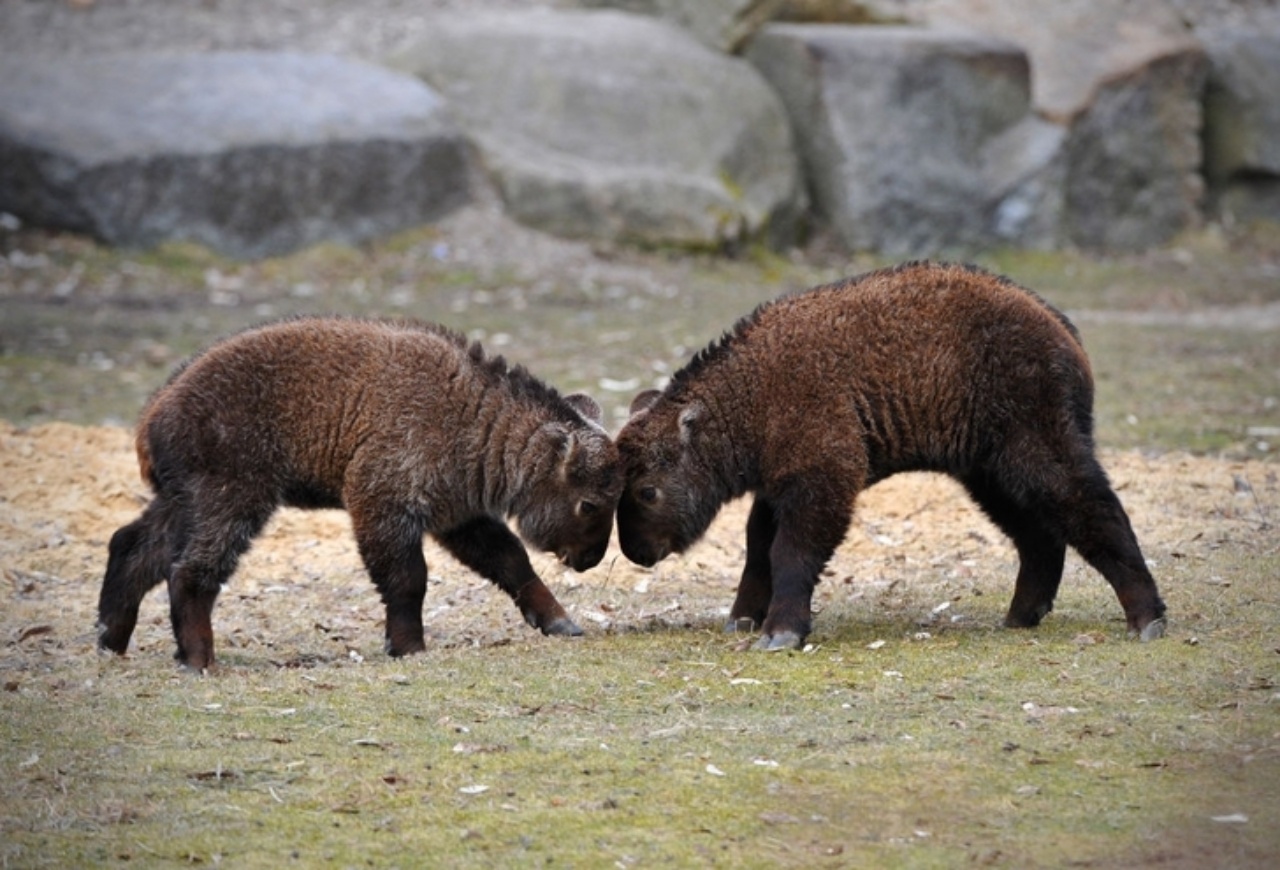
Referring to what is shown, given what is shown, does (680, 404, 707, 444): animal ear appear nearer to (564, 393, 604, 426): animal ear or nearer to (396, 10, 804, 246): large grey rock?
(564, 393, 604, 426): animal ear

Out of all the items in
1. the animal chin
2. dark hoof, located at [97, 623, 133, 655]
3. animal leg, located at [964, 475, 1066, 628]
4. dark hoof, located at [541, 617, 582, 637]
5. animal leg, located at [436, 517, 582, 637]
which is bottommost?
dark hoof, located at [97, 623, 133, 655]

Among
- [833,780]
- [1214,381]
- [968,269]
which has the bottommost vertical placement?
[1214,381]

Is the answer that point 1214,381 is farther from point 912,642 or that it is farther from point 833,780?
point 833,780

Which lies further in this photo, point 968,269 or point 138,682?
point 968,269

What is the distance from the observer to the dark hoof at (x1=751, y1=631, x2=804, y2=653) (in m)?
8.34

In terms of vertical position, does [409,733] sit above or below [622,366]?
above

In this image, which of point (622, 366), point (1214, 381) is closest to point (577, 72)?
point (622, 366)

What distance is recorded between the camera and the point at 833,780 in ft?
20.3

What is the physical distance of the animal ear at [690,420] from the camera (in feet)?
28.8

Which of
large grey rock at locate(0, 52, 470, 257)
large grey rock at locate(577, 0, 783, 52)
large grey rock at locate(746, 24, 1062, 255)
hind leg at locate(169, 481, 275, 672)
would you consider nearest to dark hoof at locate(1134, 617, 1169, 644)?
hind leg at locate(169, 481, 275, 672)

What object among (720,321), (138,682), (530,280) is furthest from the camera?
(530,280)

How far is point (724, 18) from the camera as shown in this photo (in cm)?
2344

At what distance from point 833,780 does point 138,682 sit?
347 cm

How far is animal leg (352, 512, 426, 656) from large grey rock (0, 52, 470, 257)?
40.1 ft
